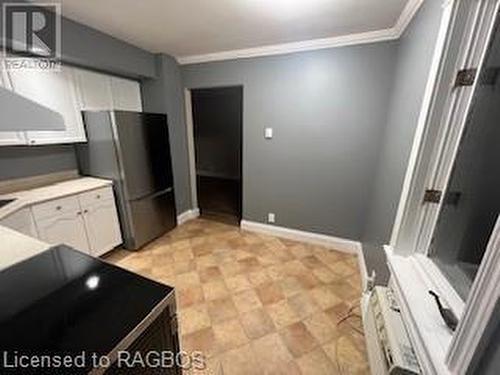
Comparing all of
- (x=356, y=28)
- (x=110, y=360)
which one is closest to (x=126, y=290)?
(x=110, y=360)

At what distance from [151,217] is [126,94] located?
1.64 metres

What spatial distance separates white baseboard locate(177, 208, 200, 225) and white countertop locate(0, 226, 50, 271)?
2.31m

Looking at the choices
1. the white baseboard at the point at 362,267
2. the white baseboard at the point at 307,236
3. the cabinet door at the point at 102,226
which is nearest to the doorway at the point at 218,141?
the white baseboard at the point at 307,236

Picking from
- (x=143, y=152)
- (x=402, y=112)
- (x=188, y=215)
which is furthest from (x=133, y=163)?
(x=402, y=112)

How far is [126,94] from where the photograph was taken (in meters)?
2.98

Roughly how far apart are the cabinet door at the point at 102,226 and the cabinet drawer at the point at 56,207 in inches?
4.8

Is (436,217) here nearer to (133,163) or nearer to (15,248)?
(15,248)

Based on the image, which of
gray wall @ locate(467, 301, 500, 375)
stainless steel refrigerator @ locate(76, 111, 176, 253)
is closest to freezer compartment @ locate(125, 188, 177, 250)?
stainless steel refrigerator @ locate(76, 111, 176, 253)

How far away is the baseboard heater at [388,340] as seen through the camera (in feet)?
3.06

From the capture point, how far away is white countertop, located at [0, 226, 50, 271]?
101 centimetres

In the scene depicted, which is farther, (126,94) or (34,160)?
(126,94)

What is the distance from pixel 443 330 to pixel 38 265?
1656 millimetres

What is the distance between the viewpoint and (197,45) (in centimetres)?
264

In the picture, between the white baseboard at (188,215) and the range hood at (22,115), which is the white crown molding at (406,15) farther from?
the white baseboard at (188,215)
